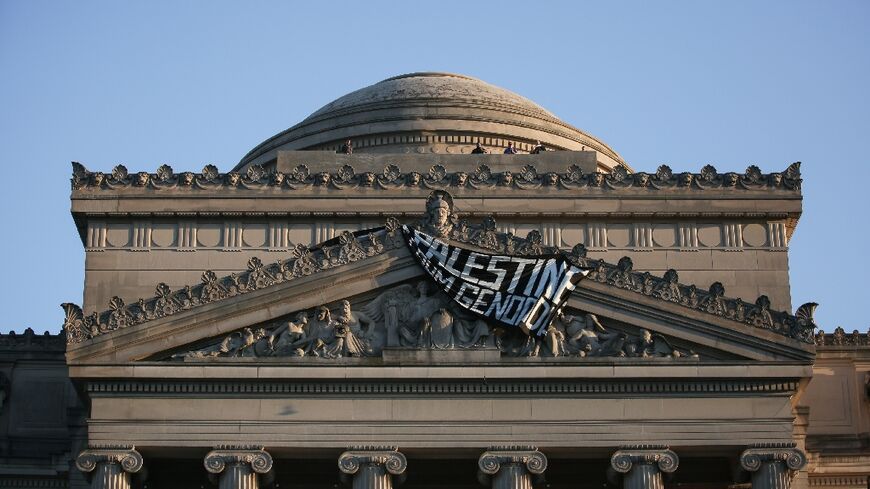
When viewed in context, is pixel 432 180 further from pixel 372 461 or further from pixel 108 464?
pixel 108 464

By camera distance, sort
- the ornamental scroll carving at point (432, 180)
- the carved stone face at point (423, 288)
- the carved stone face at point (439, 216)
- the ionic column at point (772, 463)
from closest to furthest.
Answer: the ionic column at point (772, 463)
the carved stone face at point (423, 288)
the carved stone face at point (439, 216)
the ornamental scroll carving at point (432, 180)

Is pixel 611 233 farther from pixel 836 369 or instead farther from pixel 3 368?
pixel 3 368

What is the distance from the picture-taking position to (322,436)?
48.6 meters

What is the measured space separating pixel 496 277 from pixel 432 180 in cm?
999

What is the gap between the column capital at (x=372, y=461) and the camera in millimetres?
48188

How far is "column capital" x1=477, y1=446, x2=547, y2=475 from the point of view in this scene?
158ft

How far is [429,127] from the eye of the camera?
6938 cm

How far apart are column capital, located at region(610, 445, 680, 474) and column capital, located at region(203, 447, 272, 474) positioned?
819 cm

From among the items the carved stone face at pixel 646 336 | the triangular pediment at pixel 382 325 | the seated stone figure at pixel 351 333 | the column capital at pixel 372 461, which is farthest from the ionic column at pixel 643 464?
the seated stone figure at pixel 351 333

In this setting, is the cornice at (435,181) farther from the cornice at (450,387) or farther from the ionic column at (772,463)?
the ionic column at (772,463)

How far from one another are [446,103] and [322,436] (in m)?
23.9

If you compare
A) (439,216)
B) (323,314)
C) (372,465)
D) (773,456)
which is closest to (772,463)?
(773,456)

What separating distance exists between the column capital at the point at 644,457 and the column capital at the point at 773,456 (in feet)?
5.43

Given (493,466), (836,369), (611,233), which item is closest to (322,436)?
(493,466)
